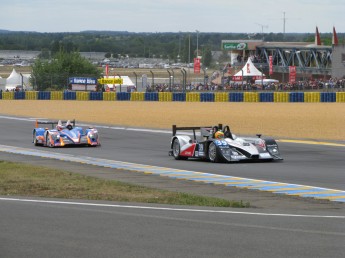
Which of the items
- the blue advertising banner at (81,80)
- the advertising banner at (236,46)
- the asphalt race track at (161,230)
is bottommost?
the asphalt race track at (161,230)

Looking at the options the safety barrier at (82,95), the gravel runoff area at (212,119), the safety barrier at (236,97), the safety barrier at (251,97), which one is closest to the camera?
the gravel runoff area at (212,119)

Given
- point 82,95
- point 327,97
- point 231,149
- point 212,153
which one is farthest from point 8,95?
point 231,149

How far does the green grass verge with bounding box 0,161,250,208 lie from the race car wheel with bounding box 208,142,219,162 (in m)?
5.22

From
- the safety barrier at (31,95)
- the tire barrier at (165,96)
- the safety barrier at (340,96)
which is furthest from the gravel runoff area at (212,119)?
the tire barrier at (165,96)

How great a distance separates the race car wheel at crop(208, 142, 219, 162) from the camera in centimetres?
2203

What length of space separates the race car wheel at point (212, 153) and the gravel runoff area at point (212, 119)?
3.63m

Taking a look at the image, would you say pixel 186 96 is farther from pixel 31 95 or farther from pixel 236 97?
pixel 31 95

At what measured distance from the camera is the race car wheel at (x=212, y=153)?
72.3 ft

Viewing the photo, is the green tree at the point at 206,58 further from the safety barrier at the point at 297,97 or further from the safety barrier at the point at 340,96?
the safety barrier at the point at 340,96

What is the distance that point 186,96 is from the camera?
6203cm

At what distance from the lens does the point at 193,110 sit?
51344 mm

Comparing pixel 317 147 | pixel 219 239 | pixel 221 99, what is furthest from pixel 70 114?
pixel 219 239

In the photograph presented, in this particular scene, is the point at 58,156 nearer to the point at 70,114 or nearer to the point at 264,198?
the point at 264,198

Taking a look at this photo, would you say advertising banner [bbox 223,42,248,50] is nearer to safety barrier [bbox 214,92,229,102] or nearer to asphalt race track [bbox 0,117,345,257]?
safety barrier [bbox 214,92,229,102]
